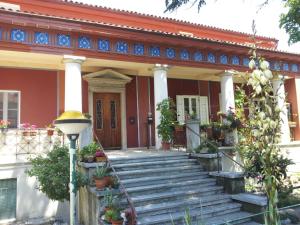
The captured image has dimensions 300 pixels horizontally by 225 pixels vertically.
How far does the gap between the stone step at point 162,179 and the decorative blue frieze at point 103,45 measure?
4633 mm

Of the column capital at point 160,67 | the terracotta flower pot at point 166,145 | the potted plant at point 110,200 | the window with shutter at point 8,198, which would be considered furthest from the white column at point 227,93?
the window with shutter at point 8,198

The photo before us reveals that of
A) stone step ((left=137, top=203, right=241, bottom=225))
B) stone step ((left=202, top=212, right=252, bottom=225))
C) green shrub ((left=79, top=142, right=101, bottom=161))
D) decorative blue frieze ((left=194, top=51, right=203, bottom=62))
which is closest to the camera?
stone step ((left=137, top=203, right=241, bottom=225))

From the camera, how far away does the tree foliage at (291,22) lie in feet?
31.6

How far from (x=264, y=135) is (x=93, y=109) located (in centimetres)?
978

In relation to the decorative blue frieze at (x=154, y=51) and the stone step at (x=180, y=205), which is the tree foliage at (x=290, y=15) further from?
the stone step at (x=180, y=205)

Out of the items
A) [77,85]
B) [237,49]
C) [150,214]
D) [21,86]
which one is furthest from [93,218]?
[237,49]

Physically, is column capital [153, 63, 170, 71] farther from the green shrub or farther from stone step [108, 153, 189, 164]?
the green shrub

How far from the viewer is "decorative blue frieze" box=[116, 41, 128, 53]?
10.3 metres

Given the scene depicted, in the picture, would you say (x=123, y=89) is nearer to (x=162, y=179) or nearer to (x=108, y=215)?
(x=162, y=179)

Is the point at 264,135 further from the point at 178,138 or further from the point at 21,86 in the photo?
the point at 21,86

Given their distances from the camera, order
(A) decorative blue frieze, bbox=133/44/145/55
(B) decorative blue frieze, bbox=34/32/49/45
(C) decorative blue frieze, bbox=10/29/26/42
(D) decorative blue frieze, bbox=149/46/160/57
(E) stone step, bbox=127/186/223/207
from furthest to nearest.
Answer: (D) decorative blue frieze, bbox=149/46/160/57, (A) decorative blue frieze, bbox=133/44/145/55, (B) decorative blue frieze, bbox=34/32/49/45, (C) decorative blue frieze, bbox=10/29/26/42, (E) stone step, bbox=127/186/223/207

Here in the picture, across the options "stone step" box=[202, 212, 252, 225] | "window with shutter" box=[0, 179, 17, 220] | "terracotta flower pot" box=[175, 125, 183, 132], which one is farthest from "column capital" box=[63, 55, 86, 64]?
"stone step" box=[202, 212, 252, 225]

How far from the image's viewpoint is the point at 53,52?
9219mm

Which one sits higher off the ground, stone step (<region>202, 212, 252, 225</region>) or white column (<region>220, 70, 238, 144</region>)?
white column (<region>220, 70, 238, 144</region>)
